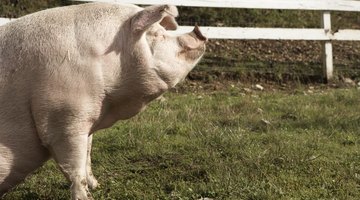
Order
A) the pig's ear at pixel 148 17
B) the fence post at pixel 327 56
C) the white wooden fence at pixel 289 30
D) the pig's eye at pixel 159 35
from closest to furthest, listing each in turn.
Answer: the pig's ear at pixel 148 17, the pig's eye at pixel 159 35, the white wooden fence at pixel 289 30, the fence post at pixel 327 56

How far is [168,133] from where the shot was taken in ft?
18.7

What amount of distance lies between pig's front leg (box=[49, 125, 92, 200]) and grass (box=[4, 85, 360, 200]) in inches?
23.7

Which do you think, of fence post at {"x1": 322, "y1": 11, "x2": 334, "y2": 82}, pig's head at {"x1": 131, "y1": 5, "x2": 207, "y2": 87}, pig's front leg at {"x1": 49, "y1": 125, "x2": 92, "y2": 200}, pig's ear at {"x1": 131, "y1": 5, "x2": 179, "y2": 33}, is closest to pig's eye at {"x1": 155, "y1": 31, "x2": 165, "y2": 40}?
pig's head at {"x1": 131, "y1": 5, "x2": 207, "y2": 87}

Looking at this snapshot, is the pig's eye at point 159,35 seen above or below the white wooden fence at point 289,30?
above

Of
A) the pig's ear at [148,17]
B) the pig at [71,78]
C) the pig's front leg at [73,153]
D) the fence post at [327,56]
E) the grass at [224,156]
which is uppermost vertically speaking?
the pig's ear at [148,17]

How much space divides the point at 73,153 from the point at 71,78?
417 mm

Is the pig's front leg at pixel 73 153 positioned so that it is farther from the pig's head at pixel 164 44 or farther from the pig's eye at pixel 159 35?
the pig's eye at pixel 159 35

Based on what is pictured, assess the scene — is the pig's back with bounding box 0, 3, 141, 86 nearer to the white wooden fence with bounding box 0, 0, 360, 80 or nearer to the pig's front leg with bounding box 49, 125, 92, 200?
the pig's front leg with bounding box 49, 125, 92, 200

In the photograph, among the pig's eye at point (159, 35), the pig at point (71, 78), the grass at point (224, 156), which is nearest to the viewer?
the pig at point (71, 78)

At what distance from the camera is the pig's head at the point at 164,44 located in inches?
137

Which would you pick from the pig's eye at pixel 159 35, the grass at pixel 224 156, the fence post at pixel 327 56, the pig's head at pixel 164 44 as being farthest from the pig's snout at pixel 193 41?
the fence post at pixel 327 56

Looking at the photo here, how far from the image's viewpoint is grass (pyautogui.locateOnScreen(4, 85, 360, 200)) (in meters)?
4.11

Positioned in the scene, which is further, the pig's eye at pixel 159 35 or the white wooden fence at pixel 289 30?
the white wooden fence at pixel 289 30

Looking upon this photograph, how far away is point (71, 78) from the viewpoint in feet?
10.8
